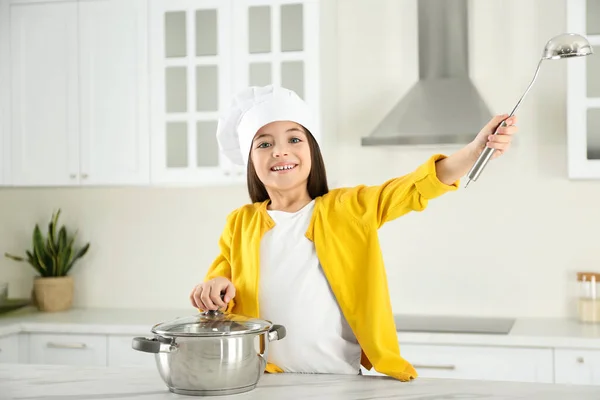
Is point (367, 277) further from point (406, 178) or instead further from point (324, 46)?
point (324, 46)

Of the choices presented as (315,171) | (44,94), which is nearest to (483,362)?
(315,171)

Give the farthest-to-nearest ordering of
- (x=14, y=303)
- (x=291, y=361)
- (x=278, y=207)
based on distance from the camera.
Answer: (x=14, y=303) → (x=278, y=207) → (x=291, y=361)

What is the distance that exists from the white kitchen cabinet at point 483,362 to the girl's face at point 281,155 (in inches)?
48.7

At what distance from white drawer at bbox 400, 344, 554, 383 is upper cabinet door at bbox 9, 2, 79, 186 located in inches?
67.1

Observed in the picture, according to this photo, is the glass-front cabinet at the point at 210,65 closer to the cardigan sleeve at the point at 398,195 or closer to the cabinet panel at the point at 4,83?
the cabinet panel at the point at 4,83

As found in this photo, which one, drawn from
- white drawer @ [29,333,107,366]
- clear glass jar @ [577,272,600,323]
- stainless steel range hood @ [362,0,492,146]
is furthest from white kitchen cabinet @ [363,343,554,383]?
white drawer @ [29,333,107,366]

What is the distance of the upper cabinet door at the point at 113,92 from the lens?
3457mm

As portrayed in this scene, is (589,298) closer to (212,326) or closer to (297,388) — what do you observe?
(297,388)

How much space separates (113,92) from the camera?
349cm

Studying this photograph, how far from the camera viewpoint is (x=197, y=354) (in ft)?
4.75

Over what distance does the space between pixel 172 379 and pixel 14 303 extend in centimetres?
258

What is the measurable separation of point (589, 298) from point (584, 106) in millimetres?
776

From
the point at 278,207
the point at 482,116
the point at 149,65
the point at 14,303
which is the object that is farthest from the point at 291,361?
the point at 14,303

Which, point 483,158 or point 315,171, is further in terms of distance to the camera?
point 315,171
